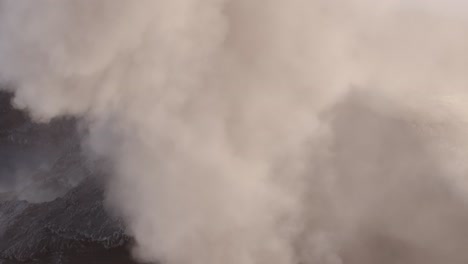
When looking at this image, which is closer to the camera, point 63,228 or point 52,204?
point 63,228

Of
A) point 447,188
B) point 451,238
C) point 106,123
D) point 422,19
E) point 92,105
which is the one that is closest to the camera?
point 451,238

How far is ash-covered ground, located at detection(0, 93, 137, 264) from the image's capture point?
39.1ft

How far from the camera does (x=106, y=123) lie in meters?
14.6

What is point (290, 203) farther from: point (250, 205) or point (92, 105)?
point (92, 105)

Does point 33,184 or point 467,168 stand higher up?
point 467,168

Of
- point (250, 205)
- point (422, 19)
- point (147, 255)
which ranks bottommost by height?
point (147, 255)

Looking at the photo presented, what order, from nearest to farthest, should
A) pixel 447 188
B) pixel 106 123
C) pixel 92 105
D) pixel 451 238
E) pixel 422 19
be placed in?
pixel 451 238 < pixel 447 188 < pixel 106 123 < pixel 92 105 < pixel 422 19

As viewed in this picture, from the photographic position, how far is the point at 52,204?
13.1m

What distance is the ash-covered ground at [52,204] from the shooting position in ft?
39.1

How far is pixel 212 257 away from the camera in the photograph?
11.5m

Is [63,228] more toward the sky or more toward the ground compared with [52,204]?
more toward the ground

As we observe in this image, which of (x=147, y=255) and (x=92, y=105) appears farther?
(x=92, y=105)

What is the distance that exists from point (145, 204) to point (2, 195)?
574cm

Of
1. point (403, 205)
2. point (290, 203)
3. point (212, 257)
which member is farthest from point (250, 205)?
point (403, 205)
